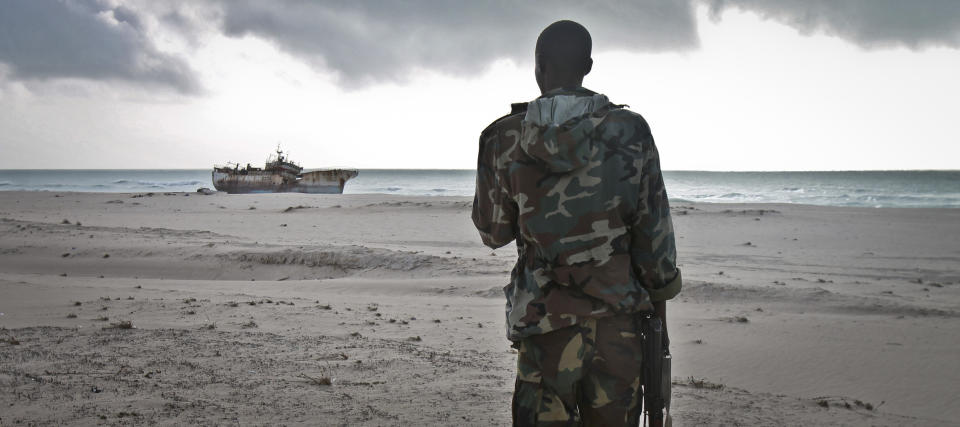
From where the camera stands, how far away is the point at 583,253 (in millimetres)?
2043

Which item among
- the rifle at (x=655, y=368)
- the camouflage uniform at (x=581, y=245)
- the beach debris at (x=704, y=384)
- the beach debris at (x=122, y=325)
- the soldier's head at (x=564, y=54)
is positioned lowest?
the beach debris at (x=704, y=384)

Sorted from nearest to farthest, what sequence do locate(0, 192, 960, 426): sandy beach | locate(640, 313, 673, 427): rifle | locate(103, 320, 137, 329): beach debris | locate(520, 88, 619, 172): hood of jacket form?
locate(520, 88, 619, 172): hood of jacket → locate(640, 313, 673, 427): rifle → locate(0, 192, 960, 426): sandy beach → locate(103, 320, 137, 329): beach debris

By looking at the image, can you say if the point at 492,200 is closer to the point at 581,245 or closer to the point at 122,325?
the point at 581,245

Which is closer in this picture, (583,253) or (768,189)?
(583,253)

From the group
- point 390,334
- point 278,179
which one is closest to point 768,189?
point 278,179

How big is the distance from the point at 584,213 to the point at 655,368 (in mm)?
585

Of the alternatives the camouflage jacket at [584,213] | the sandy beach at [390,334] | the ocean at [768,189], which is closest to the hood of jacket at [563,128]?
the camouflage jacket at [584,213]

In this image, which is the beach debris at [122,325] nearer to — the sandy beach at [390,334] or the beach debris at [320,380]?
the sandy beach at [390,334]

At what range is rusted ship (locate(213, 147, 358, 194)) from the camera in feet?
158

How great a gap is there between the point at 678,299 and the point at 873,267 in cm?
530

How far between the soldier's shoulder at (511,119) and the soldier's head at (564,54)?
0.13 metres

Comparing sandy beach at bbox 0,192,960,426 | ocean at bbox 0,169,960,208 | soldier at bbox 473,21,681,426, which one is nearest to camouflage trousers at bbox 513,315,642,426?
soldier at bbox 473,21,681,426

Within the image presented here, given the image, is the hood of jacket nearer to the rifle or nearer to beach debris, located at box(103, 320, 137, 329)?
the rifle

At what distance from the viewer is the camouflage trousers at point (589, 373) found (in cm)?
208
